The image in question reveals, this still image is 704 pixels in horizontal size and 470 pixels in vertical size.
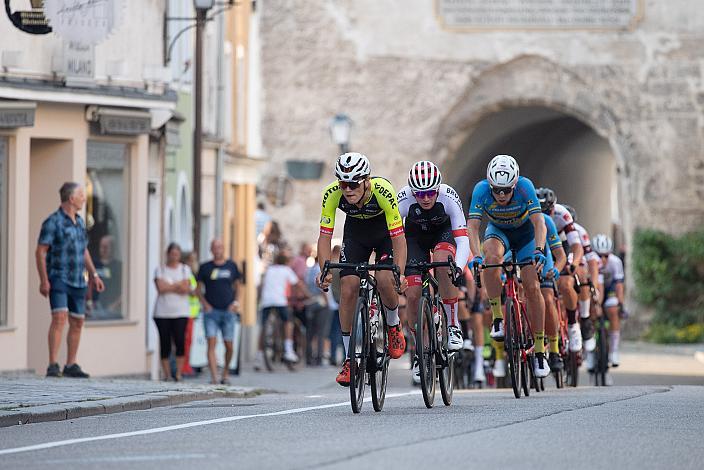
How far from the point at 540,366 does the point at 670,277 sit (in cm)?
2187

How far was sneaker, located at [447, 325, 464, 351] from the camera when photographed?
14.5m

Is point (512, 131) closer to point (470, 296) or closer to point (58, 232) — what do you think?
point (470, 296)

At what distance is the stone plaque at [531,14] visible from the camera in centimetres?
3800

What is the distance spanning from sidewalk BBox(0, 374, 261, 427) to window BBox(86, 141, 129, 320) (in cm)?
456

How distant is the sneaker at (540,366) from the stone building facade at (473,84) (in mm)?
22224

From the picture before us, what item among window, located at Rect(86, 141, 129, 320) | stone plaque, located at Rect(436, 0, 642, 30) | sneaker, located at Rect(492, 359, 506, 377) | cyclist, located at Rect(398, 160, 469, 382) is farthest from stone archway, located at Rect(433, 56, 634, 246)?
cyclist, located at Rect(398, 160, 469, 382)

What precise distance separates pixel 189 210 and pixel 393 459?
19557 millimetres

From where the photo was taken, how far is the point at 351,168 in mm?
13328

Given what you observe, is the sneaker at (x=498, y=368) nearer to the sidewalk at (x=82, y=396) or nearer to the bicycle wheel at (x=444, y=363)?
the sidewalk at (x=82, y=396)

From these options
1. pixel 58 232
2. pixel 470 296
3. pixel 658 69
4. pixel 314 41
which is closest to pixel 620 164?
pixel 658 69

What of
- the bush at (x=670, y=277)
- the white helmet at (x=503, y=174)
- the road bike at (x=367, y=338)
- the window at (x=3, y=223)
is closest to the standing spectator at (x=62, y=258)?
the window at (x=3, y=223)

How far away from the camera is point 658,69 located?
38.0 m

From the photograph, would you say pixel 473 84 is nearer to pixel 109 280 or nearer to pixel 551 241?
pixel 109 280

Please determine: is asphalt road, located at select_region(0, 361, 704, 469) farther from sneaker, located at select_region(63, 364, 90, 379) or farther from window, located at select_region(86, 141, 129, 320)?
window, located at select_region(86, 141, 129, 320)
